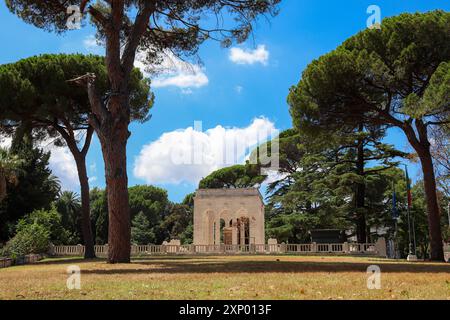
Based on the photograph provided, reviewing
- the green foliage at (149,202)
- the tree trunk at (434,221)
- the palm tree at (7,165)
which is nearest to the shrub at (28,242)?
the palm tree at (7,165)

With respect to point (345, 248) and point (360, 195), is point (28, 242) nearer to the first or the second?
point (345, 248)

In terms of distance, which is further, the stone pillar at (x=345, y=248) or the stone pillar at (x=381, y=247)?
the stone pillar at (x=345, y=248)

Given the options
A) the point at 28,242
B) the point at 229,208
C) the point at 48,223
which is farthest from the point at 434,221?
the point at 48,223

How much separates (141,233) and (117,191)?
33502mm

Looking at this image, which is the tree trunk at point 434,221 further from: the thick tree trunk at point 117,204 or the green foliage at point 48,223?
the green foliage at point 48,223

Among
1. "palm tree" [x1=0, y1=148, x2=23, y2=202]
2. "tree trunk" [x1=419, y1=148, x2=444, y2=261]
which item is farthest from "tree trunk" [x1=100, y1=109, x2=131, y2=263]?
"tree trunk" [x1=419, y1=148, x2=444, y2=261]

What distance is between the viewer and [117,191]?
1359cm

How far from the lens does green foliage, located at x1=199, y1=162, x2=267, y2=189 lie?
4544 centimetres

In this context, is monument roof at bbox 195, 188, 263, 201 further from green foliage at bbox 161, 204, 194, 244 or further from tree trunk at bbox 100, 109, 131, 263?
tree trunk at bbox 100, 109, 131, 263

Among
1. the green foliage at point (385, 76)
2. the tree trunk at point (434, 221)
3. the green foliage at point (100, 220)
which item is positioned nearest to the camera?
the green foliage at point (385, 76)

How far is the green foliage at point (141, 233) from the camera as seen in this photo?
1811 inches

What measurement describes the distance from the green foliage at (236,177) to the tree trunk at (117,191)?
31048mm

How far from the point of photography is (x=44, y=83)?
21656mm
